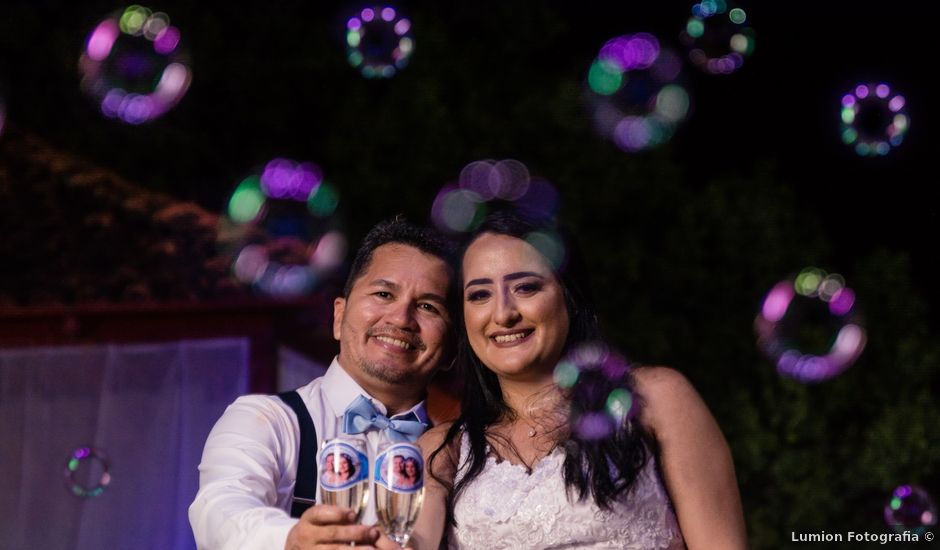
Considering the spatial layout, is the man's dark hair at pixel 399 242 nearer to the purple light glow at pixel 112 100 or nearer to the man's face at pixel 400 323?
the man's face at pixel 400 323

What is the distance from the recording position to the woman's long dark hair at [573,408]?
2904 mm

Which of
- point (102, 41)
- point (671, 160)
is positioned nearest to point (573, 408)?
point (102, 41)

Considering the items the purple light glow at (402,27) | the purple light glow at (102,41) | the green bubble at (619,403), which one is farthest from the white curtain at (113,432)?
the green bubble at (619,403)

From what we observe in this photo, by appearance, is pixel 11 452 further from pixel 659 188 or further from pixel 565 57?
pixel 565 57

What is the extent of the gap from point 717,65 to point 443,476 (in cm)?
372

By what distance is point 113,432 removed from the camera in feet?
23.7

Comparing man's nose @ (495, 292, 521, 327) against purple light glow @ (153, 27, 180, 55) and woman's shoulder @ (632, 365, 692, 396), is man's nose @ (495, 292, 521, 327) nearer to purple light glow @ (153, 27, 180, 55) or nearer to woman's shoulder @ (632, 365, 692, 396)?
woman's shoulder @ (632, 365, 692, 396)

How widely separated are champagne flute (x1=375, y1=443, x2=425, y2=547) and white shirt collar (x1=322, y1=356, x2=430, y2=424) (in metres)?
1.21

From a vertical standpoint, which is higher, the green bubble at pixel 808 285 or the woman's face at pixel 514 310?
the green bubble at pixel 808 285

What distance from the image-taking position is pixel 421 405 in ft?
12.4

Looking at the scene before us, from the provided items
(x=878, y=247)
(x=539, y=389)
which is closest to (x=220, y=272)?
(x=539, y=389)

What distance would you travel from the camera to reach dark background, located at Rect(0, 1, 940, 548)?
495 inches

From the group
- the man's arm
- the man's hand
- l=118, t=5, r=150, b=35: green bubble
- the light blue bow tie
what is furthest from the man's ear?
l=118, t=5, r=150, b=35: green bubble

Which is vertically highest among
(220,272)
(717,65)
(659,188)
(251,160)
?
(251,160)
